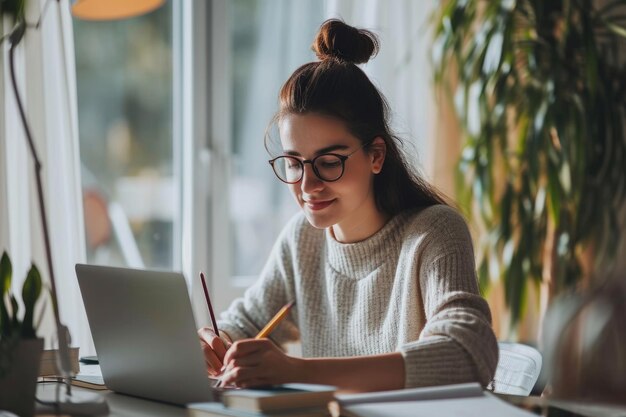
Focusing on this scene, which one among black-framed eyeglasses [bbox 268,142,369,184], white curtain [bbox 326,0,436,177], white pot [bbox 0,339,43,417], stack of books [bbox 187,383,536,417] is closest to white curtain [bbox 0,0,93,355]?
white curtain [bbox 326,0,436,177]

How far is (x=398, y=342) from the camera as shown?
5.45 ft

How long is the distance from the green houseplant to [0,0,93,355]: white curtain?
117cm

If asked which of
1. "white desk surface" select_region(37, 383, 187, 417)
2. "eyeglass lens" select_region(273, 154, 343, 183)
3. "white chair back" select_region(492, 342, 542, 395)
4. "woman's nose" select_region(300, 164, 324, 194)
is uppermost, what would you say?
"eyeglass lens" select_region(273, 154, 343, 183)

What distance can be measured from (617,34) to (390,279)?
159 cm

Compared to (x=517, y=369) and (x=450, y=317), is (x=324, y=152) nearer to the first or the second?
(x=450, y=317)

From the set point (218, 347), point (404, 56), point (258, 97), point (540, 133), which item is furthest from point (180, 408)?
point (404, 56)

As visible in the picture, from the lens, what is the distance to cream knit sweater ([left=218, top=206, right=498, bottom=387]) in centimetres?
132

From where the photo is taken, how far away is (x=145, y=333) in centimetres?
124

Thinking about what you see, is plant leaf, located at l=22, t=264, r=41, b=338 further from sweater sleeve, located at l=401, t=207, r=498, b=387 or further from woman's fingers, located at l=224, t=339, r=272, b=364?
sweater sleeve, located at l=401, t=207, r=498, b=387

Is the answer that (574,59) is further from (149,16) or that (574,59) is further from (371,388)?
(371,388)

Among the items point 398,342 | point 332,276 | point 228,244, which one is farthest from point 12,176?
point 398,342

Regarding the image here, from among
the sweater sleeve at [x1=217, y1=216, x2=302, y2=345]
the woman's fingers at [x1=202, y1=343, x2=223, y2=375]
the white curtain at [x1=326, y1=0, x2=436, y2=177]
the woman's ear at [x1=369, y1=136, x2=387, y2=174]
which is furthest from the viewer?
the white curtain at [x1=326, y1=0, x2=436, y2=177]

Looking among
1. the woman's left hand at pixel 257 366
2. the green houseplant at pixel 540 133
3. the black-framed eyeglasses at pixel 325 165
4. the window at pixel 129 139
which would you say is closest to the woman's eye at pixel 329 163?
the black-framed eyeglasses at pixel 325 165

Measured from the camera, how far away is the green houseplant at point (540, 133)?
274cm
